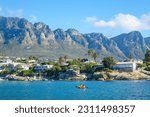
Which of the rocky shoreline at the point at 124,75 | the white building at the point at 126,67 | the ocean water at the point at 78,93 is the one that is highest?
the white building at the point at 126,67

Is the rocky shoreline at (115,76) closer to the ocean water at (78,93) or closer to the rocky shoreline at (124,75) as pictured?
the rocky shoreline at (124,75)

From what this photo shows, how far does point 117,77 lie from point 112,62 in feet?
43.9

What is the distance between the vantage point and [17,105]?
1277 inches

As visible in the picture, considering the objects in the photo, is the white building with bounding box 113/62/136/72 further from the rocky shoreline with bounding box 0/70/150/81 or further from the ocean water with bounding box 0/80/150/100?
the ocean water with bounding box 0/80/150/100

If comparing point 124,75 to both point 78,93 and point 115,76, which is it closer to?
point 115,76

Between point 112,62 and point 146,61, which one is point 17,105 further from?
point 146,61

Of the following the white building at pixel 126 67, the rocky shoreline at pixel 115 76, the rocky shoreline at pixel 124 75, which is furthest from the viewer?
the white building at pixel 126 67

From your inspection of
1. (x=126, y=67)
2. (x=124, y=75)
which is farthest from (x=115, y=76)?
(x=126, y=67)

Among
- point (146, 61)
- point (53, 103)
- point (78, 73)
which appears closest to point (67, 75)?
point (78, 73)

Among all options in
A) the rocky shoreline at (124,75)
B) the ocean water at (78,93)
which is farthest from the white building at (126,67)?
the ocean water at (78,93)

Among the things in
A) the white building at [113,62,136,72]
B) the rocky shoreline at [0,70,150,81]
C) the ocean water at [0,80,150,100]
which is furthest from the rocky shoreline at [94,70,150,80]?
the ocean water at [0,80,150,100]

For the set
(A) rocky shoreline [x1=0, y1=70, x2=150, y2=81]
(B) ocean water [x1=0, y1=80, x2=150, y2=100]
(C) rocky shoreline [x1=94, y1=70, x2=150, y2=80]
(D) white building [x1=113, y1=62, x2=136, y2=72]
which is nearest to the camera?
(B) ocean water [x1=0, y1=80, x2=150, y2=100]

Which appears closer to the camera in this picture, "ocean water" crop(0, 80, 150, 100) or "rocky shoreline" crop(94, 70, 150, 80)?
"ocean water" crop(0, 80, 150, 100)

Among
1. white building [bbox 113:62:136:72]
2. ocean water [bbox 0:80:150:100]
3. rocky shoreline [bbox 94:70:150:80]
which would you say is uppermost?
white building [bbox 113:62:136:72]
